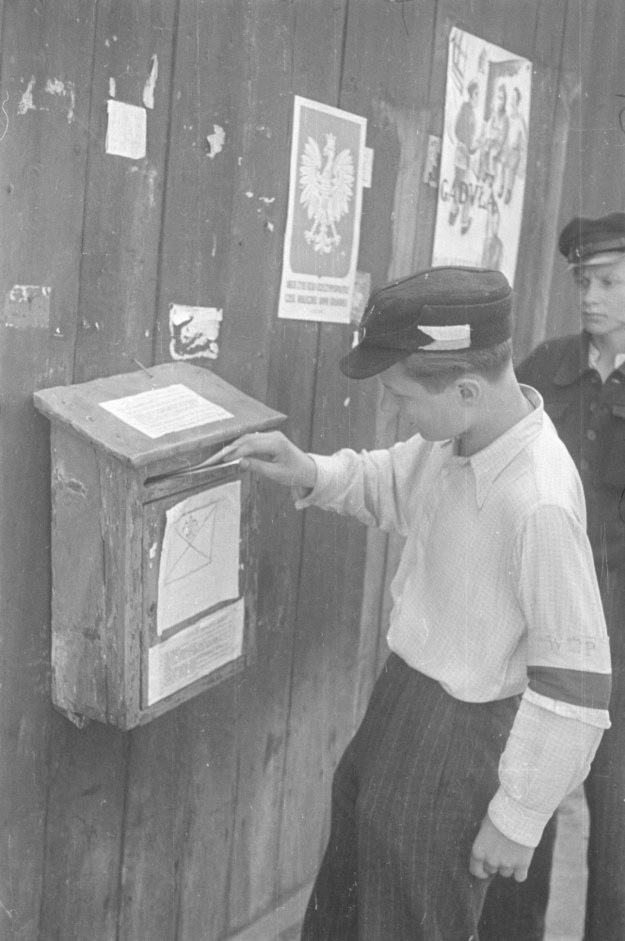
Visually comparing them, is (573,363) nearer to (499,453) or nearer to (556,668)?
(499,453)

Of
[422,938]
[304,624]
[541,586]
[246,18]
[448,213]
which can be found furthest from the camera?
[448,213]

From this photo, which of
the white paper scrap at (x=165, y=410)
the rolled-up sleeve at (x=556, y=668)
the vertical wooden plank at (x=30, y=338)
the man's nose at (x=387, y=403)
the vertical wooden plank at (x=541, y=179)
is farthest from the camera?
the vertical wooden plank at (x=541, y=179)

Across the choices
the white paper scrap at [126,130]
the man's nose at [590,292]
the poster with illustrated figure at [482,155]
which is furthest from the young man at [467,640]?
the poster with illustrated figure at [482,155]

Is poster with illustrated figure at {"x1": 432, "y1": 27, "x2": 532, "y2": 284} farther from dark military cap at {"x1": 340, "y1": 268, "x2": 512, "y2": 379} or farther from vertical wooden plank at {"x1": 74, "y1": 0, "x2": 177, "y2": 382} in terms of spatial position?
dark military cap at {"x1": 340, "y1": 268, "x2": 512, "y2": 379}

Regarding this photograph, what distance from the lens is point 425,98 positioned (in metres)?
2.76

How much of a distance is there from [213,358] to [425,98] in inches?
39.6

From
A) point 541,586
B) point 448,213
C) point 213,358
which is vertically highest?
point 448,213

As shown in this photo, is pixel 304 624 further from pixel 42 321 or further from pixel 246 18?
pixel 246 18

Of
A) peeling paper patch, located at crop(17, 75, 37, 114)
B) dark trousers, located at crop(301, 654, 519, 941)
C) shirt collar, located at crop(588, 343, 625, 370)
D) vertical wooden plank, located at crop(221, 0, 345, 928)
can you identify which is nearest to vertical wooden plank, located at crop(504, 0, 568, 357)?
shirt collar, located at crop(588, 343, 625, 370)

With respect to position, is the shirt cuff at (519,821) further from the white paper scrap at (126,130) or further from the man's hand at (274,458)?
the white paper scrap at (126,130)

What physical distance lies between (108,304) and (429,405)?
0.66 meters

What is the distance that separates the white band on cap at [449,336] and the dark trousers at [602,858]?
93cm

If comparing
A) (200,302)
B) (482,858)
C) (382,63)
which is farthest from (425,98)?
(482,858)

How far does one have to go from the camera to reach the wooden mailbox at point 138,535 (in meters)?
1.85
